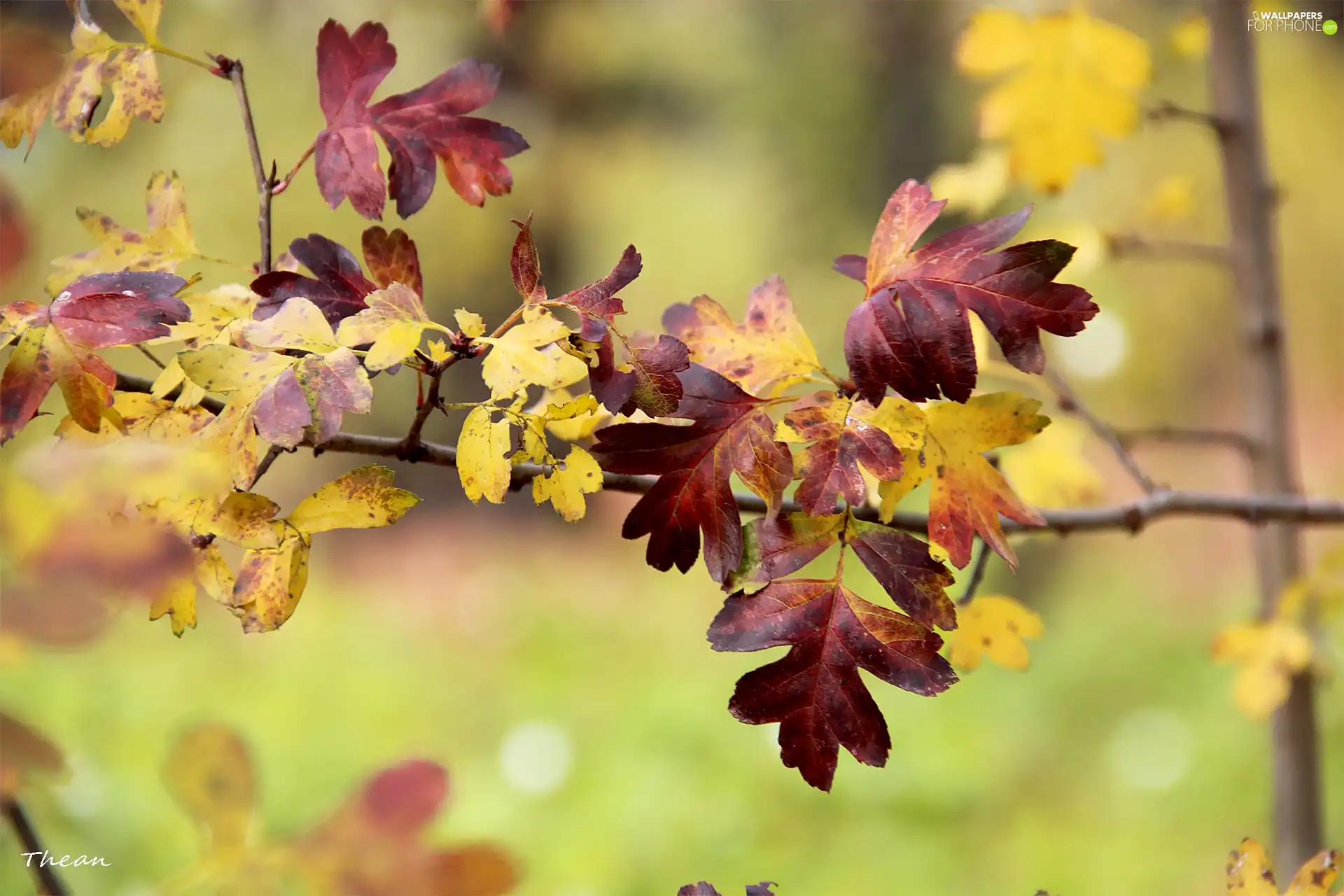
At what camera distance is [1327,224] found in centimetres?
244

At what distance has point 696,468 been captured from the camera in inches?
14.6

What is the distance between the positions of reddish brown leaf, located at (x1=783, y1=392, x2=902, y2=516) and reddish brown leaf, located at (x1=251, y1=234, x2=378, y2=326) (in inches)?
6.6

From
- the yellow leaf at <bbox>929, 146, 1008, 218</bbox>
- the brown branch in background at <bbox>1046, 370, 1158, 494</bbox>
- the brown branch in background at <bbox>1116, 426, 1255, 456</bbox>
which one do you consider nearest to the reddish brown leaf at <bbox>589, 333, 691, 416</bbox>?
the brown branch in background at <bbox>1046, 370, 1158, 494</bbox>

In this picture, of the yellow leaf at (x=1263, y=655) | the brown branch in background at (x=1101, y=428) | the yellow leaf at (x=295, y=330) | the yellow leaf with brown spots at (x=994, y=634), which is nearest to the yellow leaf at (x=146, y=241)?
the yellow leaf at (x=295, y=330)

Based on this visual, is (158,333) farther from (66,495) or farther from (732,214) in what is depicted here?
(732,214)

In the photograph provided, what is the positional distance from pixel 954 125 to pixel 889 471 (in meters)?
2.58

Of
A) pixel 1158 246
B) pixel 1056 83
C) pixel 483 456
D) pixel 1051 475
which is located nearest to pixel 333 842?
pixel 483 456

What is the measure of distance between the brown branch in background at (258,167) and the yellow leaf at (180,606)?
126mm

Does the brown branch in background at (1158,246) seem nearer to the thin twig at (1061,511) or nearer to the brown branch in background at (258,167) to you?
the thin twig at (1061,511)

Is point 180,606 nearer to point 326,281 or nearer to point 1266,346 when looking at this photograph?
point 326,281

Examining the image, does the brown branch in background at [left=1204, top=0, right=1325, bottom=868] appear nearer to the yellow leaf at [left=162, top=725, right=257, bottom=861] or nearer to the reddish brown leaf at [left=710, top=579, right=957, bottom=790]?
the reddish brown leaf at [left=710, top=579, right=957, bottom=790]

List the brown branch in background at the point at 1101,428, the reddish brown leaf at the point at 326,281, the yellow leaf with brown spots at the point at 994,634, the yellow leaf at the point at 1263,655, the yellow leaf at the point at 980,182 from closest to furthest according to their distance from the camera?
the reddish brown leaf at the point at 326,281 → the yellow leaf with brown spots at the point at 994,634 → the brown branch in background at the point at 1101,428 → the yellow leaf at the point at 1263,655 → the yellow leaf at the point at 980,182

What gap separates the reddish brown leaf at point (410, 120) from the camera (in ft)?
1.44

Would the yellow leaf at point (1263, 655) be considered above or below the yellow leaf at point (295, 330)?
below
